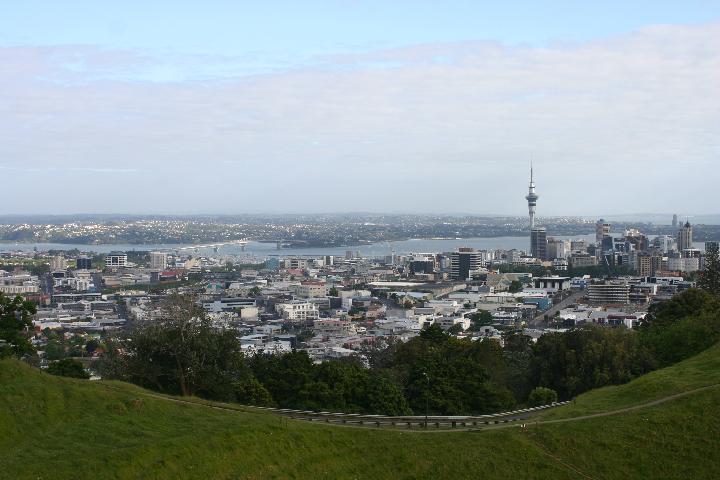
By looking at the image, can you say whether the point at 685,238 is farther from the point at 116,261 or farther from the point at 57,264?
the point at 57,264

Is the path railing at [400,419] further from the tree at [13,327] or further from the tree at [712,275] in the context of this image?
the tree at [712,275]

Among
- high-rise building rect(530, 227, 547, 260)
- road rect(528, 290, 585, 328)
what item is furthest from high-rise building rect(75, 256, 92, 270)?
high-rise building rect(530, 227, 547, 260)

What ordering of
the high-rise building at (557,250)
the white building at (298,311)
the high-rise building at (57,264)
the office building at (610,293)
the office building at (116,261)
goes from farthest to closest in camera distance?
the high-rise building at (557,250) → the office building at (116,261) → the high-rise building at (57,264) → the office building at (610,293) → the white building at (298,311)

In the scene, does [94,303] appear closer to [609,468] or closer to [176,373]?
[176,373]

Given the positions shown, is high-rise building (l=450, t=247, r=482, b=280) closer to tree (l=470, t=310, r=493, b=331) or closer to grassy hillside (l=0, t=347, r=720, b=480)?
tree (l=470, t=310, r=493, b=331)

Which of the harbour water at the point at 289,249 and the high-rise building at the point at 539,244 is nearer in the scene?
the high-rise building at the point at 539,244

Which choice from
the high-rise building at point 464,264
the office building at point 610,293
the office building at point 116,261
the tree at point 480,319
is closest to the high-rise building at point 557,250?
the high-rise building at point 464,264

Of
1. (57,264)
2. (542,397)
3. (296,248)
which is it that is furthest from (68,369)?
(296,248)
